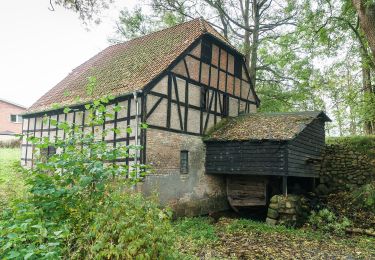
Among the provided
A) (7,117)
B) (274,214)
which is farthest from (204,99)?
(7,117)

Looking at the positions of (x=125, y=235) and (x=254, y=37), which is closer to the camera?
(x=125, y=235)

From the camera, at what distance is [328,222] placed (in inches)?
439

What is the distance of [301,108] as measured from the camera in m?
22.2

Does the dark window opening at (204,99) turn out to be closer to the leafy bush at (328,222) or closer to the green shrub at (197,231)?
the green shrub at (197,231)

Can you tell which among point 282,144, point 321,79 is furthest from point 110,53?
point 321,79

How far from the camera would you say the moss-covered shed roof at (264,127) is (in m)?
12.0

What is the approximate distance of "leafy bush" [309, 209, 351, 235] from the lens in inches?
409

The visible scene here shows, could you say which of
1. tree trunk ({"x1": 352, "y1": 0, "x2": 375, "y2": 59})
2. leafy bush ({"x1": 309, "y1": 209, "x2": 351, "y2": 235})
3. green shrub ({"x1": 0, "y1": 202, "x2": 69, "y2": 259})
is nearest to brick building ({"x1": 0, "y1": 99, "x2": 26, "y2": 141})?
leafy bush ({"x1": 309, "y1": 209, "x2": 351, "y2": 235})

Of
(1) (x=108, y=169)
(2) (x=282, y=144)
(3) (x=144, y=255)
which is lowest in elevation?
(3) (x=144, y=255)

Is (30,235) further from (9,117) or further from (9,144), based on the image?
(9,117)

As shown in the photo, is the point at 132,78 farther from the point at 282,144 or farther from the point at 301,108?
the point at 301,108

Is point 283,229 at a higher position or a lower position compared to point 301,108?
lower

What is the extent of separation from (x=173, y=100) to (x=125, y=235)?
375 inches

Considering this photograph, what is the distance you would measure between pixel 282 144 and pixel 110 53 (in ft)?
36.5
